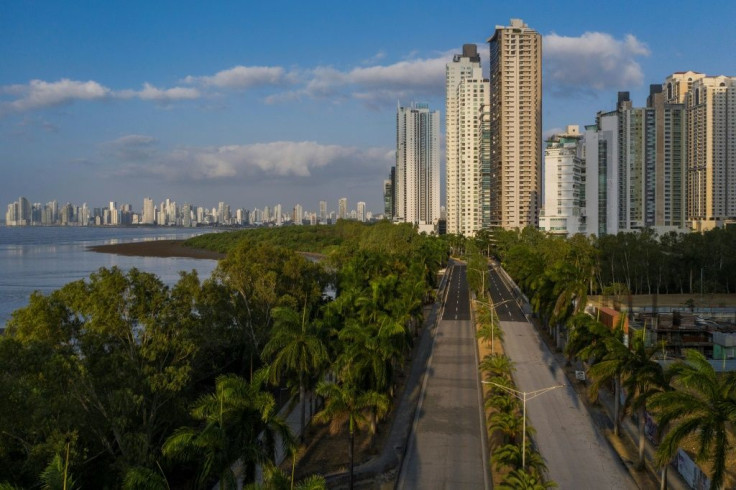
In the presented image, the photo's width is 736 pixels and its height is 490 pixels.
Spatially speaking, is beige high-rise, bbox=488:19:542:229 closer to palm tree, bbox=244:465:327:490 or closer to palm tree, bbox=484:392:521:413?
palm tree, bbox=484:392:521:413

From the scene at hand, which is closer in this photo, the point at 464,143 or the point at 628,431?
the point at 628,431

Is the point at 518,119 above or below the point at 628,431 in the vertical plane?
above

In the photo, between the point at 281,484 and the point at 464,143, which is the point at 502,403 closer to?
the point at 281,484

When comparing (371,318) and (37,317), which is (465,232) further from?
(37,317)

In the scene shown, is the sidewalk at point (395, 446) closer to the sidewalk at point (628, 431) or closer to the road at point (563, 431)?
the road at point (563, 431)

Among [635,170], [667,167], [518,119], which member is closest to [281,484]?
[635,170]

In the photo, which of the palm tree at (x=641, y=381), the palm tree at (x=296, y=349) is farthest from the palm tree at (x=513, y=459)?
the palm tree at (x=296, y=349)
